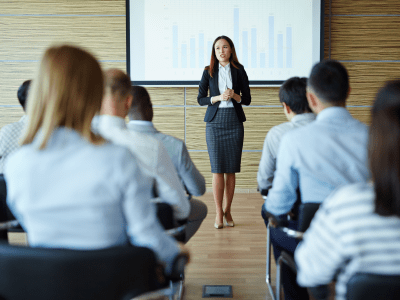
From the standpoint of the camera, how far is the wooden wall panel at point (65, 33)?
202 inches

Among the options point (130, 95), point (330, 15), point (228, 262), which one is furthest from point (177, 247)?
point (330, 15)

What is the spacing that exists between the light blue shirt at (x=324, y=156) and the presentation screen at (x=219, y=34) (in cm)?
368

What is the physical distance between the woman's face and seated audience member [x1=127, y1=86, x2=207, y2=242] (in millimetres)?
1964

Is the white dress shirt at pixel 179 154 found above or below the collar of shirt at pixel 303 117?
below

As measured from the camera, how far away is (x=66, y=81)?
0.97 meters

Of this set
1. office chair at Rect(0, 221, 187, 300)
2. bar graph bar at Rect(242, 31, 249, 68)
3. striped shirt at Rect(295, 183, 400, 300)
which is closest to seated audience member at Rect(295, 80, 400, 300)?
striped shirt at Rect(295, 183, 400, 300)

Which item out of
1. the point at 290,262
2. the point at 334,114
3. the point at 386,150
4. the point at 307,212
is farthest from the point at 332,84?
the point at 386,150

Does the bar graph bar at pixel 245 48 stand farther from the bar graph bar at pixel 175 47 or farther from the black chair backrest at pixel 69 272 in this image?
the black chair backrest at pixel 69 272

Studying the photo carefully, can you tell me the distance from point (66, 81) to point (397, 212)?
0.87 meters

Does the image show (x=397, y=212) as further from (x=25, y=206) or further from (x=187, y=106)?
(x=187, y=106)

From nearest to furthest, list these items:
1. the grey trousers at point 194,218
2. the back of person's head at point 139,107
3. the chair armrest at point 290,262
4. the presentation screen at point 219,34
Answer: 1. the chair armrest at point 290,262
2. the back of person's head at point 139,107
3. the grey trousers at point 194,218
4. the presentation screen at point 219,34

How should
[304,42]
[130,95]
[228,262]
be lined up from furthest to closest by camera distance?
1. [304,42]
2. [228,262]
3. [130,95]

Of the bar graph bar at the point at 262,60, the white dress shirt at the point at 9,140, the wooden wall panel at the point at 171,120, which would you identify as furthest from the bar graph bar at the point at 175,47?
the white dress shirt at the point at 9,140

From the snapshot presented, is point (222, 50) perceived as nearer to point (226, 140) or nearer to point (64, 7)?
point (226, 140)
